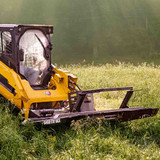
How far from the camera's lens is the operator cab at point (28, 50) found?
7004 millimetres

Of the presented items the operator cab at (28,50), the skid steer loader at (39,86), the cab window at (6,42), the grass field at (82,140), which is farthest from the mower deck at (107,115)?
the cab window at (6,42)

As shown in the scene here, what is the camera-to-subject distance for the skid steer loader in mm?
6473

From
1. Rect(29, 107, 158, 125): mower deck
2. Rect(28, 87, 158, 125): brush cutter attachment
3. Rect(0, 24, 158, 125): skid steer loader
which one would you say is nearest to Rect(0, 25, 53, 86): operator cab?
Rect(0, 24, 158, 125): skid steer loader

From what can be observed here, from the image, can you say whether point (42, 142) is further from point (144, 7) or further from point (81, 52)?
point (144, 7)

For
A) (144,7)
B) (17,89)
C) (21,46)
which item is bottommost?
(144,7)

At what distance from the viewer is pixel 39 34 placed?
24.8 ft

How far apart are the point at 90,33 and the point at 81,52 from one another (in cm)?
214

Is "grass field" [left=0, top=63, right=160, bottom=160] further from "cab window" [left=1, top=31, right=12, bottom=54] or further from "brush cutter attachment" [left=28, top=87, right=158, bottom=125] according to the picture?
"cab window" [left=1, top=31, right=12, bottom=54]

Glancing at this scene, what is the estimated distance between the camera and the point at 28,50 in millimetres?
7379

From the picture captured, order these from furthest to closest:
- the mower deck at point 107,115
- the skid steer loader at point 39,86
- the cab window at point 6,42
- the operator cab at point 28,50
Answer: the cab window at point 6,42 < the operator cab at point 28,50 < the skid steer loader at point 39,86 < the mower deck at point 107,115

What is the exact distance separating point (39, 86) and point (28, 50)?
0.89m

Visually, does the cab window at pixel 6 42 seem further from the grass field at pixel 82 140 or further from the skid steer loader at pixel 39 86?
the grass field at pixel 82 140

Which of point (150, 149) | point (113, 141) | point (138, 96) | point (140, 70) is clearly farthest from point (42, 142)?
point (140, 70)

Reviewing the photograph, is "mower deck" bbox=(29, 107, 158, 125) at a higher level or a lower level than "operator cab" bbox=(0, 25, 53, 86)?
lower
